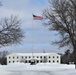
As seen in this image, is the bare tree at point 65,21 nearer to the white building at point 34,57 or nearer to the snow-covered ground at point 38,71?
the snow-covered ground at point 38,71

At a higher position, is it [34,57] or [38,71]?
[38,71]

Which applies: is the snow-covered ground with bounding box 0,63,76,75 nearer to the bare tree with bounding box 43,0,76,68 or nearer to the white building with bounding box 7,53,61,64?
the bare tree with bounding box 43,0,76,68

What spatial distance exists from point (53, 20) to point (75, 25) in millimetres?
2790

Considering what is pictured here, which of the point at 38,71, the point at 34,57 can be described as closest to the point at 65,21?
the point at 38,71

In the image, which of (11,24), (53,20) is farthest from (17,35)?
(53,20)

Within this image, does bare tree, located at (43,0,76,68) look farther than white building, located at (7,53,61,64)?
No

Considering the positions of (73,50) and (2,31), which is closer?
(2,31)

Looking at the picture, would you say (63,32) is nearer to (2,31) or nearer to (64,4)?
(64,4)

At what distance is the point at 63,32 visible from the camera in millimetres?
37375

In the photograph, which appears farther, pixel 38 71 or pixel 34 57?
pixel 34 57

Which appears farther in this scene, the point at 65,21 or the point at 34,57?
the point at 34,57

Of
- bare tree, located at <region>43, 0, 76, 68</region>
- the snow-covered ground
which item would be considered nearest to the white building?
the snow-covered ground

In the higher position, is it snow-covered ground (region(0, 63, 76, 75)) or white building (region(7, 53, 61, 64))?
snow-covered ground (region(0, 63, 76, 75))

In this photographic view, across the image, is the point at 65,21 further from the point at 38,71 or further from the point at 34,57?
the point at 34,57
